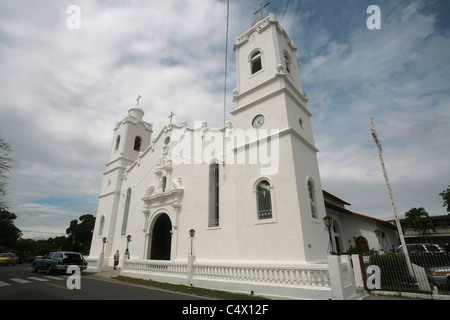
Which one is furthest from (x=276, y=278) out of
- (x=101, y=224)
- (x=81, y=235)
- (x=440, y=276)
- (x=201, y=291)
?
(x=81, y=235)

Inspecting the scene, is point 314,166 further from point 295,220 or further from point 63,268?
point 63,268

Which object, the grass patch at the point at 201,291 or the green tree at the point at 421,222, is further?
the green tree at the point at 421,222

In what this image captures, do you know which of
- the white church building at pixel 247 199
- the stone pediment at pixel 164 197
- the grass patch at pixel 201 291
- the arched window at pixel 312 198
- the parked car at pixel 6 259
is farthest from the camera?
the parked car at pixel 6 259

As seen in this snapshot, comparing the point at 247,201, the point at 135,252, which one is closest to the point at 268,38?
the point at 247,201

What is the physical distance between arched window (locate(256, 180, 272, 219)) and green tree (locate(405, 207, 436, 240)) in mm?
43624

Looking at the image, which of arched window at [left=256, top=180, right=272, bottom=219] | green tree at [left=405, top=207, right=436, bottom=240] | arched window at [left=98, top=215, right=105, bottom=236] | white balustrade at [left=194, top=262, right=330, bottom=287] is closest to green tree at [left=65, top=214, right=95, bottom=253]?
arched window at [left=98, top=215, right=105, bottom=236]

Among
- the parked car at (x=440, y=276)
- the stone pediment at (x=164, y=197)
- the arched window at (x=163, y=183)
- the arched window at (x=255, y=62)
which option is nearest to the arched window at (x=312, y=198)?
the parked car at (x=440, y=276)

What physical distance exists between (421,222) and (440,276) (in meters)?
40.9

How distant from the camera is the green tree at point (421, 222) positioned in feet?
129

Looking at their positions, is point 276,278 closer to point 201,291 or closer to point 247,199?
point 201,291

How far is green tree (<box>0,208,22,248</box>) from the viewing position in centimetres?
4434

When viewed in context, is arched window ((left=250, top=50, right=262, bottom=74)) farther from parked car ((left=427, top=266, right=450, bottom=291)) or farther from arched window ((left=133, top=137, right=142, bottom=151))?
arched window ((left=133, top=137, right=142, bottom=151))

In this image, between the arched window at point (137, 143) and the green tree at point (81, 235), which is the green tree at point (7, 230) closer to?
the green tree at point (81, 235)

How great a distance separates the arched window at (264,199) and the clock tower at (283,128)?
19 centimetres
